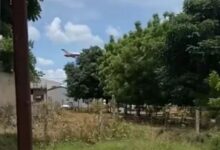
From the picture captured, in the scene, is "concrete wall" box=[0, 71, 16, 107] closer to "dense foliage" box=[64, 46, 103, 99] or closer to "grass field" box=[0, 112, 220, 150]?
"grass field" box=[0, 112, 220, 150]

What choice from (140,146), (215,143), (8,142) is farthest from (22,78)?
(215,143)

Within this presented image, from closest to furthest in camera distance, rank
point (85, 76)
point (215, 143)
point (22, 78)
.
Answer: point (22, 78)
point (215, 143)
point (85, 76)

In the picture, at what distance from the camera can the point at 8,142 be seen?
18.0 metres

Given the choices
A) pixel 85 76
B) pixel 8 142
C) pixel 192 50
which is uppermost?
pixel 192 50

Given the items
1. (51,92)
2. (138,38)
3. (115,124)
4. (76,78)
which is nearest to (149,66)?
(138,38)

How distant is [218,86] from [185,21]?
885 cm

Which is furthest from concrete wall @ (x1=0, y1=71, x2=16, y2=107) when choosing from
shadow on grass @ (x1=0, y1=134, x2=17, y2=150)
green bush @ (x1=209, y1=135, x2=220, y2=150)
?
green bush @ (x1=209, y1=135, x2=220, y2=150)

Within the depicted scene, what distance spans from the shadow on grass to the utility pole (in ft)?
34.0

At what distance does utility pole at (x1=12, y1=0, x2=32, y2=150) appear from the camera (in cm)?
649

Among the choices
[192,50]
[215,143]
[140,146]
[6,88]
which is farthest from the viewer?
[6,88]

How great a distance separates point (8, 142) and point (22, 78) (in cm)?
1187

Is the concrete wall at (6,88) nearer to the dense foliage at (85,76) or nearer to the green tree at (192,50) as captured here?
the green tree at (192,50)

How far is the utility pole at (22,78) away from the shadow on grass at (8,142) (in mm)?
10360

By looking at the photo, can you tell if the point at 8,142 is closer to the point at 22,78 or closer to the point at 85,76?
the point at 22,78
